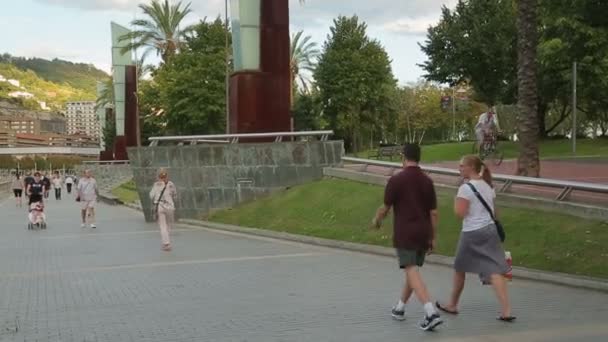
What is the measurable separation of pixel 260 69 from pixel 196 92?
29.2 meters

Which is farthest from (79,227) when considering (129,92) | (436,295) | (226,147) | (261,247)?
(129,92)

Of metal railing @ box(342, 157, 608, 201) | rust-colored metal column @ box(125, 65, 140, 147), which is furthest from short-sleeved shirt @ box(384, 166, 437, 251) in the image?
rust-colored metal column @ box(125, 65, 140, 147)

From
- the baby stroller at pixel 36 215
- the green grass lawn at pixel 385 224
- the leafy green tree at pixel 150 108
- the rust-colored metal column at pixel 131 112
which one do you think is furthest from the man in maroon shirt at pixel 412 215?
the rust-colored metal column at pixel 131 112

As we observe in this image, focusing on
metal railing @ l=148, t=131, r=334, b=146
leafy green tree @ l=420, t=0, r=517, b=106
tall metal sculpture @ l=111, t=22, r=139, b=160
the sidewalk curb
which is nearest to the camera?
the sidewalk curb

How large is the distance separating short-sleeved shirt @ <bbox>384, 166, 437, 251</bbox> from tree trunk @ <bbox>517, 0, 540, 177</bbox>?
8.23m

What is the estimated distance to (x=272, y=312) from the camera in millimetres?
7559

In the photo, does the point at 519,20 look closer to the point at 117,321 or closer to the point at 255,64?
the point at 255,64

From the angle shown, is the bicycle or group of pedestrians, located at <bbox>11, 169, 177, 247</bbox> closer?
group of pedestrians, located at <bbox>11, 169, 177, 247</bbox>

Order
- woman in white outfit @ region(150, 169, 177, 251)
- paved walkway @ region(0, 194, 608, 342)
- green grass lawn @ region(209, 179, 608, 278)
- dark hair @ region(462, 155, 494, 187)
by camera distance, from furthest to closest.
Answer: woman in white outfit @ region(150, 169, 177, 251) → green grass lawn @ region(209, 179, 608, 278) → dark hair @ region(462, 155, 494, 187) → paved walkway @ region(0, 194, 608, 342)

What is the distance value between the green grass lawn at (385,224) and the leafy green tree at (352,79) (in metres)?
35.2

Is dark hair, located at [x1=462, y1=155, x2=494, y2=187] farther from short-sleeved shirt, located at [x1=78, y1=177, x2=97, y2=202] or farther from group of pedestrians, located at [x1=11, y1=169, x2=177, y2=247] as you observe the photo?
short-sleeved shirt, located at [x1=78, y1=177, x2=97, y2=202]

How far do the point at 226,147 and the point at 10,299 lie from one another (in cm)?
1069

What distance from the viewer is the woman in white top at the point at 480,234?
6.75 meters

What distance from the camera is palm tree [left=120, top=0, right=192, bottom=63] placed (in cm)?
5484
